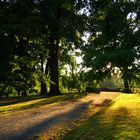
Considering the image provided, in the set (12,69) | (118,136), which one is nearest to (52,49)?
(12,69)

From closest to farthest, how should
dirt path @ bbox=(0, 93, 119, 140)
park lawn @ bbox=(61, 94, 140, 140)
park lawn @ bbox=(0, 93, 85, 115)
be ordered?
park lawn @ bbox=(61, 94, 140, 140) < dirt path @ bbox=(0, 93, 119, 140) < park lawn @ bbox=(0, 93, 85, 115)

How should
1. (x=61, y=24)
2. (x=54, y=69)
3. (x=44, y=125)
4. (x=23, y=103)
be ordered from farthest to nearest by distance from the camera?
(x=54, y=69), (x=61, y=24), (x=23, y=103), (x=44, y=125)

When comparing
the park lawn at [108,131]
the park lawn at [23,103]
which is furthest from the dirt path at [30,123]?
the park lawn at [23,103]

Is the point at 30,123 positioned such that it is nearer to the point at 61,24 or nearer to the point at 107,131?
the point at 107,131

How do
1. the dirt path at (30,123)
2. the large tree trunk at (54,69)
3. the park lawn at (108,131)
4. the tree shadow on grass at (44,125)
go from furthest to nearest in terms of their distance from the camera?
1. the large tree trunk at (54,69)
2. the dirt path at (30,123)
3. the tree shadow on grass at (44,125)
4. the park lawn at (108,131)

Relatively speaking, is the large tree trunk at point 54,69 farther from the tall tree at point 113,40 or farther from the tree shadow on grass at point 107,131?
the tree shadow on grass at point 107,131

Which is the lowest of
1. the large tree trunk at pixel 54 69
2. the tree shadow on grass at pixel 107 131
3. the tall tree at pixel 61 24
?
the tree shadow on grass at pixel 107 131

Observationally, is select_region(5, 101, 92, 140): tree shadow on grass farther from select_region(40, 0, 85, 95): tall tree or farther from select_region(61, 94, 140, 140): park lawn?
select_region(40, 0, 85, 95): tall tree

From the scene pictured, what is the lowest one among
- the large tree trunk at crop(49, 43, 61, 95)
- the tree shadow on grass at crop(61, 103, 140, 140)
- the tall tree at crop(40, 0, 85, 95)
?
the tree shadow on grass at crop(61, 103, 140, 140)

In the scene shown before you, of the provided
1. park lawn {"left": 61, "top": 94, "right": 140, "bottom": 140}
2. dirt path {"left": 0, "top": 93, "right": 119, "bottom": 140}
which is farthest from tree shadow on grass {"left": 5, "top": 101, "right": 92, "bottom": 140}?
park lawn {"left": 61, "top": 94, "right": 140, "bottom": 140}

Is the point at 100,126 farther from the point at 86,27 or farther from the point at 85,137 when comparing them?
the point at 86,27

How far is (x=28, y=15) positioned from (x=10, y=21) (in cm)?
237

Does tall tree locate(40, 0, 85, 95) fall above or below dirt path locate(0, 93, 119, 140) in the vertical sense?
above

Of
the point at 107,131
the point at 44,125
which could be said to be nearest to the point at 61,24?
the point at 44,125
